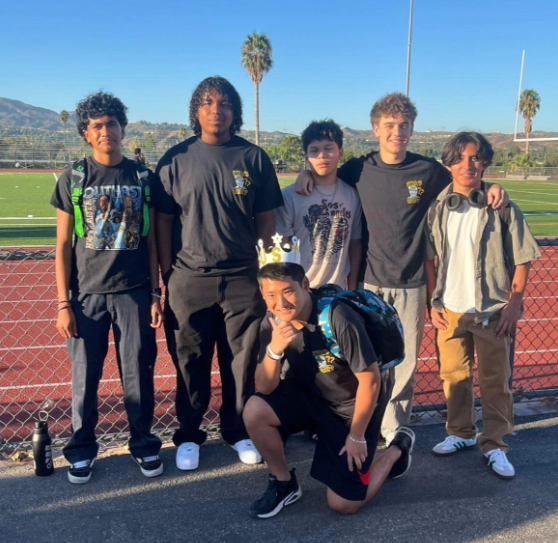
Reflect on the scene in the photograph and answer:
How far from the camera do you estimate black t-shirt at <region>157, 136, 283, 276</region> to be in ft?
10.7

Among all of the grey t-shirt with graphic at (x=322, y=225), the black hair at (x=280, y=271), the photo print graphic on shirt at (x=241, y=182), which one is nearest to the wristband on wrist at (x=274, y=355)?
the black hair at (x=280, y=271)

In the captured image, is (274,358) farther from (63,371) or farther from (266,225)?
(63,371)

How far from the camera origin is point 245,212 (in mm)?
3334

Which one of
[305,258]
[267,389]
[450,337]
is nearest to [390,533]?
[267,389]

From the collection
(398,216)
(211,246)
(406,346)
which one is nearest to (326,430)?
(406,346)

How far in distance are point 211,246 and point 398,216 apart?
3.94ft

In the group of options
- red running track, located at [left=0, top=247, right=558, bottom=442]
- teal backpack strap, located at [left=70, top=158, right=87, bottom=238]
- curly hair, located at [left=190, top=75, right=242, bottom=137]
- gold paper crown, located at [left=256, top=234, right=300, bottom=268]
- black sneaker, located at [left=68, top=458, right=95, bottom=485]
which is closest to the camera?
gold paper crown, located at [left=256, top=234, right=300, bottom=268]

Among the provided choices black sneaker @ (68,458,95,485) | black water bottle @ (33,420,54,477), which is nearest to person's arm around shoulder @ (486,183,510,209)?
black sneaker @ (68,458,95,485)

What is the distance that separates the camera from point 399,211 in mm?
3465

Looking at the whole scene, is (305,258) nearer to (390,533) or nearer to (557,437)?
(390,533)

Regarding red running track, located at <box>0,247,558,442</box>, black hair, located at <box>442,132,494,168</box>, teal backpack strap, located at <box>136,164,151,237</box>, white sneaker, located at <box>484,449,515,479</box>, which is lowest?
red running track, located at <box>0,247,558,442</box>

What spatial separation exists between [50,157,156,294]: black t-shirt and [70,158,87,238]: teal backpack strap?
0.06 ft

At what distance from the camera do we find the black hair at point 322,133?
3.47 meters

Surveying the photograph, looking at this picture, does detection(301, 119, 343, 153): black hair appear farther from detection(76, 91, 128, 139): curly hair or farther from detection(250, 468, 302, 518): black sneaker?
detection(250, 468, 302, 518): black sneaker
